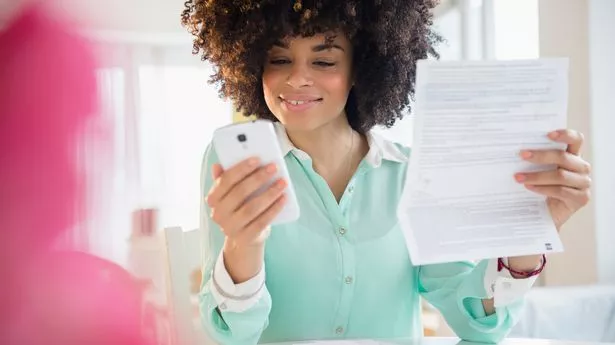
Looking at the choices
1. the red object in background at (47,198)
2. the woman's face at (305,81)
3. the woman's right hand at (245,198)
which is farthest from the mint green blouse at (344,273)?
the red object in background at (47,198)

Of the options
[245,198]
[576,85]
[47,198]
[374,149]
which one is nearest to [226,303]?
[245,198]

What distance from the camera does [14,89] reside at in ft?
0.72

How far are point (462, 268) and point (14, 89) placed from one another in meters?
1.01

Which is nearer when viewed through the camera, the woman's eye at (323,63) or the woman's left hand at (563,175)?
the woman's left hand at (563,175)

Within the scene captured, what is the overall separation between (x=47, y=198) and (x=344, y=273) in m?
0.92

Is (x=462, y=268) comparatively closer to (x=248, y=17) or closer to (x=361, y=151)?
(x=361, y=151)

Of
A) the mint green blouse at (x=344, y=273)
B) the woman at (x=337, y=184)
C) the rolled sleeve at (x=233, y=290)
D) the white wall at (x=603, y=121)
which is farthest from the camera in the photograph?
the white wall at (x=603, y=121)

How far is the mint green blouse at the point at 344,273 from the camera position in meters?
1.12

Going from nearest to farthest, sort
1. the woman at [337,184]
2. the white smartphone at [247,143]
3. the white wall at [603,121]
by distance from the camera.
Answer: the white smartphone at [247,143] < the woman at [337,184] < the white wall at [603,121]

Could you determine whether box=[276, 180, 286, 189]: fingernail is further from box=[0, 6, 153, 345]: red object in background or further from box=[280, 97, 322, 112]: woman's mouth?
box=[0, 6, 153, 345]: red object in background

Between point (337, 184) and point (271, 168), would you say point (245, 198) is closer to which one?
point (271, 168)

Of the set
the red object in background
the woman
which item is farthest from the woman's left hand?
the red object in background

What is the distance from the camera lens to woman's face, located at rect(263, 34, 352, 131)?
3.46ft

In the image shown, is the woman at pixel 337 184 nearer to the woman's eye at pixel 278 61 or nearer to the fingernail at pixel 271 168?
the woman's eye at pixel 278 61
